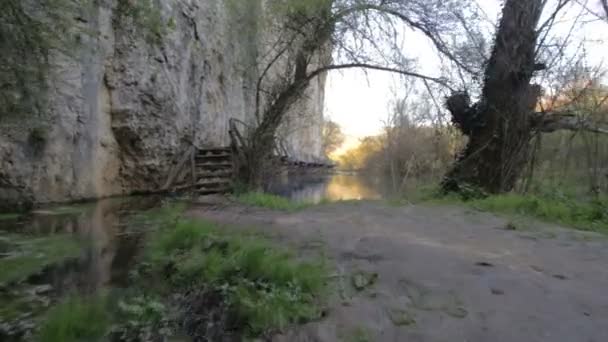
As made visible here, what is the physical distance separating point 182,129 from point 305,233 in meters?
7.94

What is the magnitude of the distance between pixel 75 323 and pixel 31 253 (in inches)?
73.9

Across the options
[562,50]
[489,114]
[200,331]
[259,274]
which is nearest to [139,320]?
[200,331]

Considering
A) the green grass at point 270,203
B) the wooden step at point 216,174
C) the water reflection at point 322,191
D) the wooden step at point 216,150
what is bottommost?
the water reflection at point 322,191

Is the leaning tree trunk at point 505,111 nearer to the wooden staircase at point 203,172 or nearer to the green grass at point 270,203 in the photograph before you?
the green grass at point 270,203

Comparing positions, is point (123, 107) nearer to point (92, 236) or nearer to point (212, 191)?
point (212, 191)

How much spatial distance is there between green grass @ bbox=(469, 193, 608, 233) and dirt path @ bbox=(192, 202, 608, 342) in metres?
0.64

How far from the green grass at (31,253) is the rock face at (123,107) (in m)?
1.68

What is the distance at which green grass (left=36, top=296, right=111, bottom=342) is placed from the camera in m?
1.81

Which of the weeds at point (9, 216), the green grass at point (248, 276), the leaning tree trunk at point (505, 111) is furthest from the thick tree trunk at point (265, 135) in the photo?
the green grass at point (248, 276)

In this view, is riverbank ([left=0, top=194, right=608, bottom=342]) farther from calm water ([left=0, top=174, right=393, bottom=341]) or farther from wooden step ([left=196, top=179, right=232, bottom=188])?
wooden step ([left=196, top=179, right=232, bottom=188])

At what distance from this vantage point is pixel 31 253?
10.9 feet

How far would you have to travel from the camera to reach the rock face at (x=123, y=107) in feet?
19.6

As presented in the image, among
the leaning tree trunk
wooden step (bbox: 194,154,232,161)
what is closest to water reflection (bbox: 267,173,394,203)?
wooden step (bbox: 194,154,232,161)

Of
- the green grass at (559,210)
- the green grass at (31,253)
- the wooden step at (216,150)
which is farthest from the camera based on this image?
the wooden step at (216,150)
